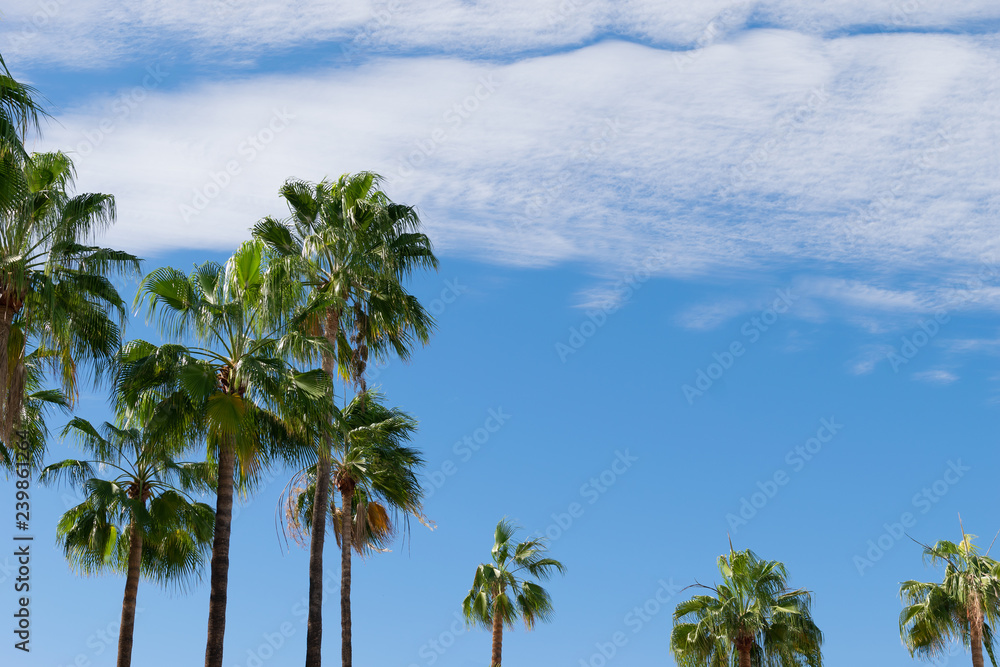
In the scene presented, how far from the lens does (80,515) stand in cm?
2720

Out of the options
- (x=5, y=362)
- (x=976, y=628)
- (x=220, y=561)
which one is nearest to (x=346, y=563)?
(x=220, y=561)

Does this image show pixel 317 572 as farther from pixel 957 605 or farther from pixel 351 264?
pixel 957 605

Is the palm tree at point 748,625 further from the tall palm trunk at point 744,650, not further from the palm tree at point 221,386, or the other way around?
the palm tree at point 221,386

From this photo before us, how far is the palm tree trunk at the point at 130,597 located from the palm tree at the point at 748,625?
56.3 feet

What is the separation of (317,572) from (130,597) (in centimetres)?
515

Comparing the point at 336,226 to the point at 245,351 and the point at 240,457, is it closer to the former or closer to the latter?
the point at 245,351

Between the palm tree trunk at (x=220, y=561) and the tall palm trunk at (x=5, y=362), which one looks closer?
the tall palm trunk at (x=5, y=362)

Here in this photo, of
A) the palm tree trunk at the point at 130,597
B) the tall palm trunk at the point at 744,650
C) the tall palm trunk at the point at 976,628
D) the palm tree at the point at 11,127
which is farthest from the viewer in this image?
the tall palm trunk at the point at 976,628

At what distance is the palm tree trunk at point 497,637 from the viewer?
37.7m

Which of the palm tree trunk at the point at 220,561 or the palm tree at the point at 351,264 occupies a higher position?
the palm tree at the point at 351,264

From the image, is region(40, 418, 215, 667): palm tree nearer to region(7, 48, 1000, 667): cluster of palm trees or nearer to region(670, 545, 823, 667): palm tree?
region(7, 48, 1000, 667): cluster of palm trees

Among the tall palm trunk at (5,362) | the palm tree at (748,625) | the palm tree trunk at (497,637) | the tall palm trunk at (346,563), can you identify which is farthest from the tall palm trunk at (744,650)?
the tall palm trunk at (5,362)

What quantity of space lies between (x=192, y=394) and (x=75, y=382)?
7.41 feet

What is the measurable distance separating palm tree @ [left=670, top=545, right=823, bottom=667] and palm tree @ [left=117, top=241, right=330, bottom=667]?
17253mm
